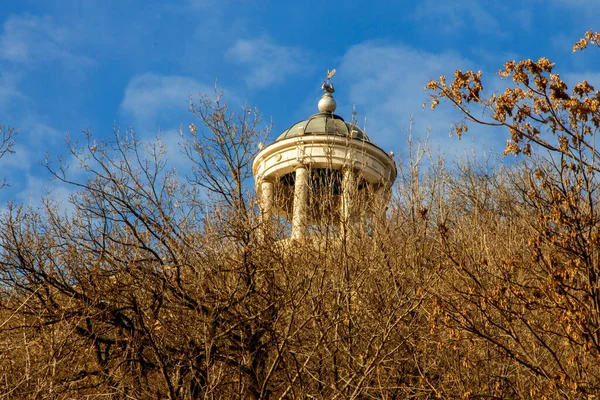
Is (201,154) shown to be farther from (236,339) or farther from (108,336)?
(236,339)

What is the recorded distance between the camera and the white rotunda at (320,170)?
44.3 feet

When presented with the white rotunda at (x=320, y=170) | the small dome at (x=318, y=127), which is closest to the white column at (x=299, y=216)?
the white rotunda at (x=320, y=170)

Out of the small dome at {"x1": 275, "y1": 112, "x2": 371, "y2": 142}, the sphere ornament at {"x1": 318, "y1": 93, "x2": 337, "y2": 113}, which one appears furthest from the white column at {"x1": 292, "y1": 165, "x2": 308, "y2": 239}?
the sphere ornament at {"x1": 318, "y1": 93, "x2": 337, "y2": 113}

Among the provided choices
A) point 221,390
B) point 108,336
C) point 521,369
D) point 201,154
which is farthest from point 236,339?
point 201,154

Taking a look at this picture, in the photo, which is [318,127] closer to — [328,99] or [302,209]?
[328,99]

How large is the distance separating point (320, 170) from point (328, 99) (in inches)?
196

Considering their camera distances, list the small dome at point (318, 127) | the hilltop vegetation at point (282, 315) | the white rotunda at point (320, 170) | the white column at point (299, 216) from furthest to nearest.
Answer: the small dome at point (318, 127), the white rotunda at point (320, 170), the white column at point (299, 216), the hilltop vegetation at point (282, 315)

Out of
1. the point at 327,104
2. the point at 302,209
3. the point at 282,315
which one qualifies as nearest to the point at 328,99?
the point at 327,104

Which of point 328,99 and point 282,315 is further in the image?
point 328,99

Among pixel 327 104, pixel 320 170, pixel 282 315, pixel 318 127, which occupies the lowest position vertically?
pixel 282 315

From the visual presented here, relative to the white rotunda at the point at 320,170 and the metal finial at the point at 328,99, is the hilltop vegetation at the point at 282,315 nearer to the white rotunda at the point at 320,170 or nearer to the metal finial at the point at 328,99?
the white rotunda at the point at 320,170

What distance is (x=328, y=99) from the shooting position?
23.7 m

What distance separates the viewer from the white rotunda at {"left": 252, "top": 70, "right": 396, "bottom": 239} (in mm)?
13516

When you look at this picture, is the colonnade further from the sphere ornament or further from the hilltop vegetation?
the sphere ornament
